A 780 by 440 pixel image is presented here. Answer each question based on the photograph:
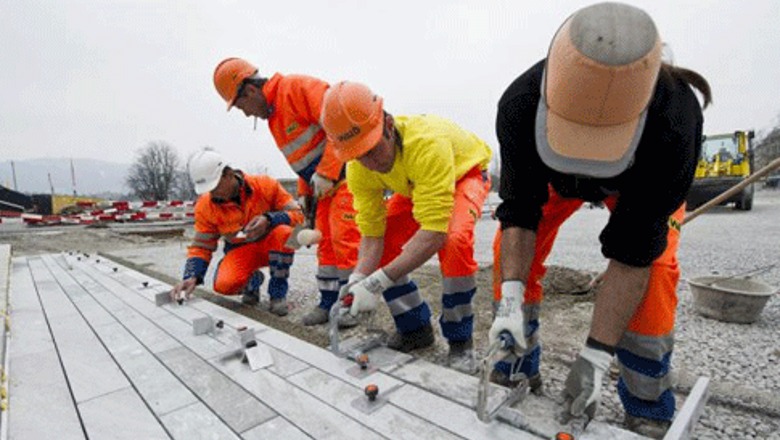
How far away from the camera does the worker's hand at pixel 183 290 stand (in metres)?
2.84

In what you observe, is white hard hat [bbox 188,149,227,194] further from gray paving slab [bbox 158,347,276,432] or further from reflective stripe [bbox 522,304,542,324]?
reflective stripe [bbox 522,304,542,324]

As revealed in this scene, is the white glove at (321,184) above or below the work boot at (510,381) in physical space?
above

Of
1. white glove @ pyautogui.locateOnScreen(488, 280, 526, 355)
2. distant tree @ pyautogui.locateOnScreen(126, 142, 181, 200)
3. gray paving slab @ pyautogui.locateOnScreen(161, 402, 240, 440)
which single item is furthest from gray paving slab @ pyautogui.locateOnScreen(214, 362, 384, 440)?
distant tree @ pyautogui.locateOnScreen(126, 142, 181, 200)

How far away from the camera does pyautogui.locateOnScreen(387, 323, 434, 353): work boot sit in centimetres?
233

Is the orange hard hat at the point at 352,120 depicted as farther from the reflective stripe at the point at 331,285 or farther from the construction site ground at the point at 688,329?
the reflective stripe at the point at 331,285

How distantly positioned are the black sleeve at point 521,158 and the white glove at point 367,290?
582mm

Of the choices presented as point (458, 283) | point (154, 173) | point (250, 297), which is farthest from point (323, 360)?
point (154, 173)

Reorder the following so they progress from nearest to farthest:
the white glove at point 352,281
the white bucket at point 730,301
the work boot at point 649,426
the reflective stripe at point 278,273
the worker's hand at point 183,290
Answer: the work boot at point 649,426
the white glove at point 352,281
the white bucket at point 730,301
the worker's hand at point 183,290
the reflective stripe at point 278,273

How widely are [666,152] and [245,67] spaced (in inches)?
106

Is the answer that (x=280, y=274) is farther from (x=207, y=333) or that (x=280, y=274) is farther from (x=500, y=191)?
(x=500, y=191)

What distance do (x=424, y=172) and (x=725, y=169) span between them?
13.2m

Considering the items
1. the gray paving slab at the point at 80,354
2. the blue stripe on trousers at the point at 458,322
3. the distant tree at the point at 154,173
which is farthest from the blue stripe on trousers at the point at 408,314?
the distant tree at the point at 154,173

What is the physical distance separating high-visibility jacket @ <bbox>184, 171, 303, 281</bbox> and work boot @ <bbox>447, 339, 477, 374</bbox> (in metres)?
1.90

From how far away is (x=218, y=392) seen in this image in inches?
63.3
